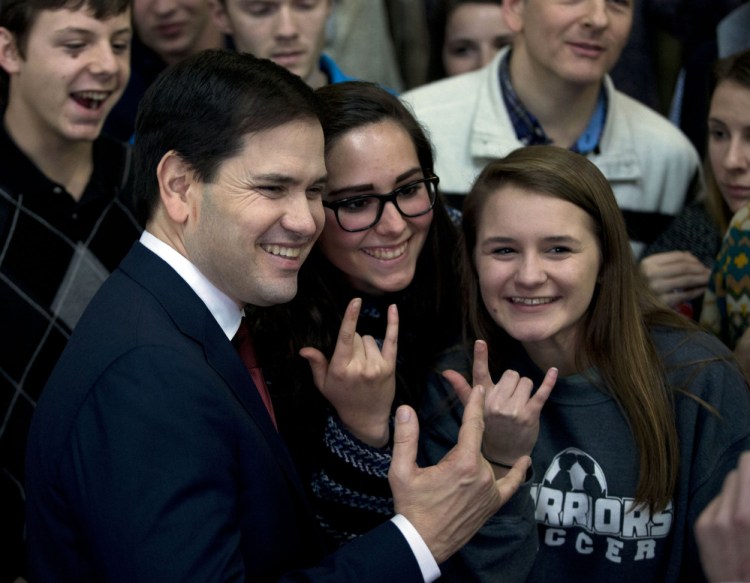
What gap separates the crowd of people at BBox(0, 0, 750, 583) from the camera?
1638mm

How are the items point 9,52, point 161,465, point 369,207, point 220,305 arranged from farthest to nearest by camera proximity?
point 9,52, point 369,207, point 220,305, point 161,465

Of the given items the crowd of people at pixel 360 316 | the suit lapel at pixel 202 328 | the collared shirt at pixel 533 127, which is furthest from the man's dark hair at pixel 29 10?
the collared shirt at pixel 533 127

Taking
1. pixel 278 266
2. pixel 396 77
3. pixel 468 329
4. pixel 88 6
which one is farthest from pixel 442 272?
pixel 396 77

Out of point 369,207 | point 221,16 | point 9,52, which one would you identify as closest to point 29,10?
point 9,52

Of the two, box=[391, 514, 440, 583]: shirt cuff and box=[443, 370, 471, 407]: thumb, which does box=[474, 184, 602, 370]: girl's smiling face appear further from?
box=[391, 514, 440, 583]: shirt cuff

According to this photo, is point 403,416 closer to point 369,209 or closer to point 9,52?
point 369,209

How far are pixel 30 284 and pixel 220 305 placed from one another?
0.87 m

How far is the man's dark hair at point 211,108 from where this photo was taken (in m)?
1.76

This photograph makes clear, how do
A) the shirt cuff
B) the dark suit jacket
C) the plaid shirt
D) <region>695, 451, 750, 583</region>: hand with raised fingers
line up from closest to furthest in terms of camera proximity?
<region>695, 451, 750, 583</region>: hand with raised fingers < the dark suit jacket < the shirt cuff < the plaid shirt

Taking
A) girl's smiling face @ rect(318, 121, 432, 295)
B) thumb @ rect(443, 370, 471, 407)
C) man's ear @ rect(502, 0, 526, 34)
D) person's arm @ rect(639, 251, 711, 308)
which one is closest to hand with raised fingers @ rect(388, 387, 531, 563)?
thumb @ rect(443, 370, 471, 407)

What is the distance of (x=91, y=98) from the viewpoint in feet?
8.77

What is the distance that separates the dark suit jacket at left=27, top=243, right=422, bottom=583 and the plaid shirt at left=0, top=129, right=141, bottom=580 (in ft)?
2.56

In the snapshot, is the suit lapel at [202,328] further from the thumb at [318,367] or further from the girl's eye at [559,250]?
the girl's eye at [559,250]

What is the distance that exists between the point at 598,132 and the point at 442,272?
2.99 ft
